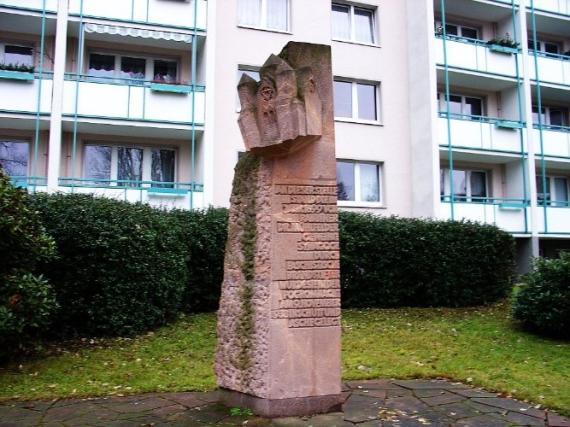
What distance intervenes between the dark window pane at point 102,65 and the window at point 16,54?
195 cm

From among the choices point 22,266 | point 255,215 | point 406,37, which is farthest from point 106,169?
point 255,215

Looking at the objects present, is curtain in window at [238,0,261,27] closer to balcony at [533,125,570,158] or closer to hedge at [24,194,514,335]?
hedge at [24,194,514,335]

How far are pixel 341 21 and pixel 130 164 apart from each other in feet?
32.8

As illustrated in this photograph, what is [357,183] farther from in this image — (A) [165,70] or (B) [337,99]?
(A) [165,70]

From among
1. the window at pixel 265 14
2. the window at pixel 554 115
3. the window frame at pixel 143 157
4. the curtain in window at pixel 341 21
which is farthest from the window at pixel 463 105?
the window frame at pixel 143 157

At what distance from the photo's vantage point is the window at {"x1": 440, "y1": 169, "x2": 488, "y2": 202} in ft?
71.9

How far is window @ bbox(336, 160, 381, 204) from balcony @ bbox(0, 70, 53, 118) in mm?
10151

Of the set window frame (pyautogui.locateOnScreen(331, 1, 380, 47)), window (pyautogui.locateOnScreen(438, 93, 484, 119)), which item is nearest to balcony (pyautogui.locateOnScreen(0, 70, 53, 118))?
window frame (pyautogui.locateOnScreen(331, 1, 380, 47))

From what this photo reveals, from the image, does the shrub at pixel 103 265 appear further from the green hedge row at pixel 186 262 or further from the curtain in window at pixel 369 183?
the curtain in window at pixel 369 183

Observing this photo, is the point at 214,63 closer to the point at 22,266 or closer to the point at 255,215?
the point at 22,266

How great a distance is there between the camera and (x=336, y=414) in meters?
5.21

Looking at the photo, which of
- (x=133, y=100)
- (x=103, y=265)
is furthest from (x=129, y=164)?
(x=103, y=265)

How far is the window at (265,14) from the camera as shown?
65.9 ft

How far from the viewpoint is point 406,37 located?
73.8 feet
